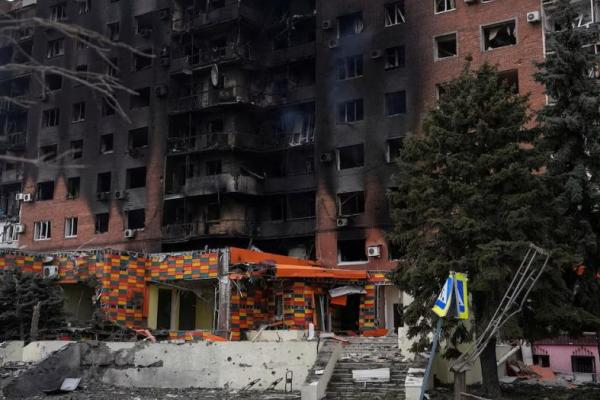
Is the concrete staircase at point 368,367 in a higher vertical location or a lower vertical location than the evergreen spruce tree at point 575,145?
lower

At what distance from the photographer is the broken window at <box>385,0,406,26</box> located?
4084 centimetres

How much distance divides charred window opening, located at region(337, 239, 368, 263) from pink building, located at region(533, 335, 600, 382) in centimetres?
1195

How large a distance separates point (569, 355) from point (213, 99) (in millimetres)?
26335

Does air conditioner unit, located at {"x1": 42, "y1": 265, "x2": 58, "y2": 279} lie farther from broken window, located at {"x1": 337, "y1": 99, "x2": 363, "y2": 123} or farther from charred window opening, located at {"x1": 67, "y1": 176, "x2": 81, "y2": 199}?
broken window, located at {"x1": 337, "y1": 99, "x2": 363, "y2": 123}

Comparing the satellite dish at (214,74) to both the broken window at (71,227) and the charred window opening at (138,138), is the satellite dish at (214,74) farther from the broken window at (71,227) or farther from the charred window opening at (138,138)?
the broken window at (71,227)

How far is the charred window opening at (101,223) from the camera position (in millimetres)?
46906

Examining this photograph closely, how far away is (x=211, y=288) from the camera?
35562 mm

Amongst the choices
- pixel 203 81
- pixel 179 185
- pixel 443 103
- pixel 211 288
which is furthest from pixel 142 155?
pixel 443 103

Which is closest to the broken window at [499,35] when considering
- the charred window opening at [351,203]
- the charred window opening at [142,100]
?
the charred window opening at [351,203]

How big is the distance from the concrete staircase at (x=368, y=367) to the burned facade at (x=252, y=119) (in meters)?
13.0

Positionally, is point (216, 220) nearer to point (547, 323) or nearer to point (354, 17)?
point (354, 17)

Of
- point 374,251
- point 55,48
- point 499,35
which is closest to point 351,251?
point 374,251

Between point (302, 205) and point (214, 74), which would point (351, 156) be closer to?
point (302, 205)

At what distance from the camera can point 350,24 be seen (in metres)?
42.3
